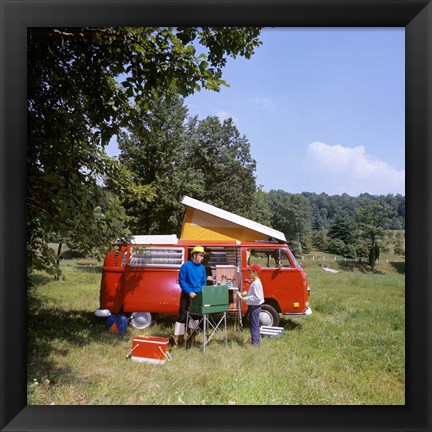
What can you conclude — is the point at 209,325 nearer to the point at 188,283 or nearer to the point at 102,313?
the point at 188,283

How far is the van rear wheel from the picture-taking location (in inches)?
168

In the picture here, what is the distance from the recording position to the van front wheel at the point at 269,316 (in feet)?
13.6

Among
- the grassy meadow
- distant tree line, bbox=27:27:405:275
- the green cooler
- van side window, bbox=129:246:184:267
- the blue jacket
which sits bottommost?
the grassy meadow

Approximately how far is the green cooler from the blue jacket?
0.45ft

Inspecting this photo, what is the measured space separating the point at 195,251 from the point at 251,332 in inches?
40.2

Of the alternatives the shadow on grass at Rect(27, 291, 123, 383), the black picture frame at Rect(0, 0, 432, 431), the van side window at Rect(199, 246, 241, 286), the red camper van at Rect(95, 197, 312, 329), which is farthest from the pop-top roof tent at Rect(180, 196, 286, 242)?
the black picture frame at Rect(0, 0, 432, 431)

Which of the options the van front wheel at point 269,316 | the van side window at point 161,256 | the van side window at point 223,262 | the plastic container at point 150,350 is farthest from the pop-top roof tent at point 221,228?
the plastic container at point 150,350

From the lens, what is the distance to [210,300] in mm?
3494

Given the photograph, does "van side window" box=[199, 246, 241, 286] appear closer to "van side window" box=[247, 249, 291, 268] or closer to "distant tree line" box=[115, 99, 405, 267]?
"van side window" box=[247, 249, 291, 268]

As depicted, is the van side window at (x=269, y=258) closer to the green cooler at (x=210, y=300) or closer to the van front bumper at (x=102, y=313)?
the green cooler at (x=210, y=300)
